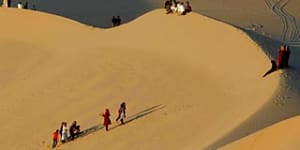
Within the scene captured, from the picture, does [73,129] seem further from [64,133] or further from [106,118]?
[106,118]

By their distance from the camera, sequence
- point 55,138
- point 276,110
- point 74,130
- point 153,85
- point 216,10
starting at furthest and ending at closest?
1. point 216,10
2. point 153,85
3. point 74,130
4. point 55,138
5. point 276,110

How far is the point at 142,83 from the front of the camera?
79.9 feet

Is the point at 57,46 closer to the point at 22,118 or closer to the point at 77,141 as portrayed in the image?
the point at 22,118

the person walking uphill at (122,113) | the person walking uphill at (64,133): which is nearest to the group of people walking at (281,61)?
the person walking uphill at (122,113)

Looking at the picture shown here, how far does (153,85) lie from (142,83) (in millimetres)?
499

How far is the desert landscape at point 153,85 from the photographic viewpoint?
62.7 ft

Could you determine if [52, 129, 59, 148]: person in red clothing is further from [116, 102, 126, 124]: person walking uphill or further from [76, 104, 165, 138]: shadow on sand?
[116, 102, 126, 124]: person walking uphill

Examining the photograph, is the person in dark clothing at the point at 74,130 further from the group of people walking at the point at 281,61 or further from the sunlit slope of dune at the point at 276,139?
the sunlit slope of dune at the point at 276,139

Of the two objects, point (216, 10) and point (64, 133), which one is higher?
point (64, 133)

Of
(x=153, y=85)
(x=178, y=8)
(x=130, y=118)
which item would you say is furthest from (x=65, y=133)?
(x=178, y=8)

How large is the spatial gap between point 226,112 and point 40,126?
582 centimetres

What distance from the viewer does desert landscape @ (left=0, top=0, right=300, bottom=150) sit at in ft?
62.7

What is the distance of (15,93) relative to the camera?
26.8m

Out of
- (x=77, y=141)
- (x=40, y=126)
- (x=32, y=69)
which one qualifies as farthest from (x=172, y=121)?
(x=32, y=69)
